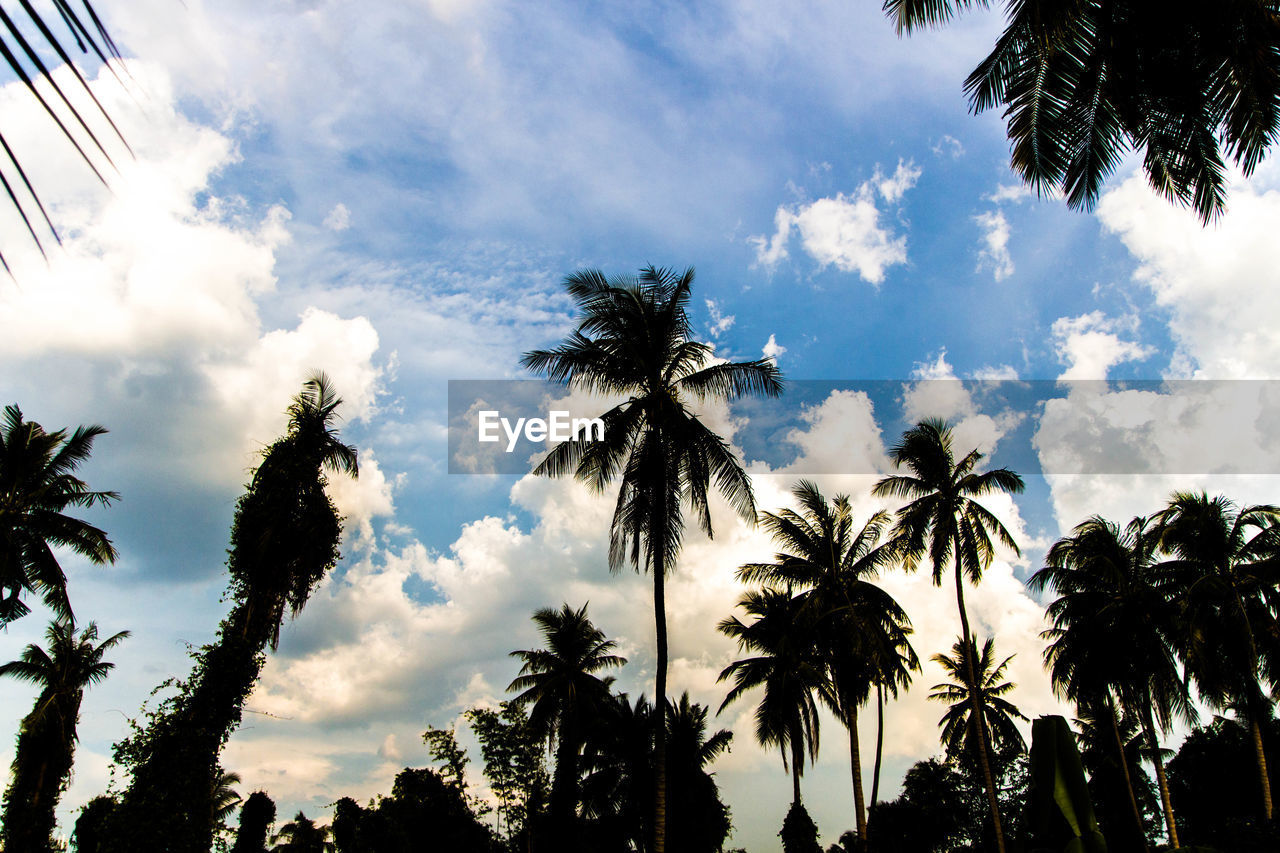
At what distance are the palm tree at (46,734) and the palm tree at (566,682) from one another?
17.1m

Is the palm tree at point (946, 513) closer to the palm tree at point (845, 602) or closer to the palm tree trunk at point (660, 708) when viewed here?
the palm tree at point (845, 602)

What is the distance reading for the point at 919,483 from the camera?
27375 millimetres

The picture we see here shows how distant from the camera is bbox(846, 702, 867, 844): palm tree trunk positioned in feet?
82.5

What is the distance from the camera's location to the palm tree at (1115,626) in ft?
96.2

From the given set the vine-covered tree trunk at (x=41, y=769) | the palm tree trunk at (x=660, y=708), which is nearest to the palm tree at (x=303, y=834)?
the vine-covered tree trunk at (x=41, y=769)

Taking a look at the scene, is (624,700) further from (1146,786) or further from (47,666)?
(1146,786)

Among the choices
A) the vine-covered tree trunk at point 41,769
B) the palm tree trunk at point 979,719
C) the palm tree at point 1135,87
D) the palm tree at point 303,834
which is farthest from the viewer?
the palm tree at point 303,834

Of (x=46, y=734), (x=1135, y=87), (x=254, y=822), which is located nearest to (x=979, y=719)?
(x=1135, y=87)

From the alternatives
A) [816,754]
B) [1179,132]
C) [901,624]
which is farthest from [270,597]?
[1179,132]

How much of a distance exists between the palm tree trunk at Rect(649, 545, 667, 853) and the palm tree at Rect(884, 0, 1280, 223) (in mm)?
11720

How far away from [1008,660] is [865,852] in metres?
15.1

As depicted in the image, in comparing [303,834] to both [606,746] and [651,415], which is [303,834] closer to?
[606,746]

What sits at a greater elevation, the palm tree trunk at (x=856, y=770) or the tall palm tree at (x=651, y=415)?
the tall palm tree at (x=651, y=415)

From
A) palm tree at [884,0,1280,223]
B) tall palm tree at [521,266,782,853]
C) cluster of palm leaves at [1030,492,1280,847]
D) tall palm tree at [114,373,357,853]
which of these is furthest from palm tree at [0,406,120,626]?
cluster of palm leaves at [1030,492,1280,847]
